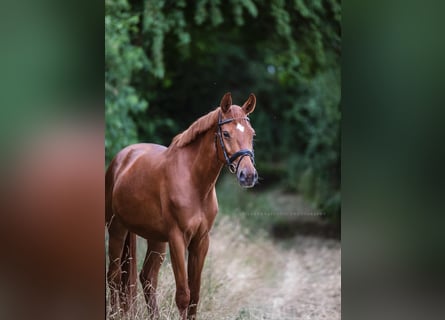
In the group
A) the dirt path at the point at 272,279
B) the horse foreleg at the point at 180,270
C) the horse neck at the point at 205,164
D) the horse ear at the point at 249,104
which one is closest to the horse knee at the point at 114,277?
the horse foreleg at the point at 180,270

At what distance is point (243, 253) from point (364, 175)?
1.94 meters

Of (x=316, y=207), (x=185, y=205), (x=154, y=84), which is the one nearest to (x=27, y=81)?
(x=185, y=205)

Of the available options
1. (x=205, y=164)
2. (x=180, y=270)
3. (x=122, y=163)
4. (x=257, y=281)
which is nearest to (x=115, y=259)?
(x=180, y=270)

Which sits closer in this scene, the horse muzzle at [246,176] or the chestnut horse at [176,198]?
the horse muzzle at [246,176]

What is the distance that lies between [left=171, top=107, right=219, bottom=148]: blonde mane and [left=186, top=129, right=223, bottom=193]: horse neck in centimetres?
4

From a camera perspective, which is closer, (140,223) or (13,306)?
(13,306)

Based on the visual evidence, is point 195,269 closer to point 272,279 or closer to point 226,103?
point 272,279

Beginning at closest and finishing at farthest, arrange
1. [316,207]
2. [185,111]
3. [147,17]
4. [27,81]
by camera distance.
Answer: [27,81]
[185,111]
[147,17]
[316,207]

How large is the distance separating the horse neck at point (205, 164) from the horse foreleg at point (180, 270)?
0.37 metres

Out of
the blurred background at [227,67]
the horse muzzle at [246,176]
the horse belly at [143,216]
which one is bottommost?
the horse belly at [143,216]

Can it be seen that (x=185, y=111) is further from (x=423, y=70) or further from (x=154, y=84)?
(x=423, y=70)

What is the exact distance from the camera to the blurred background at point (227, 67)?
439 centimetres

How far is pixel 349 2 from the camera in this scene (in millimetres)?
2990

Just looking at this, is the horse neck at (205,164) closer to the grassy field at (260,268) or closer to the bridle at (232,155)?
the bridle at (232,155)
